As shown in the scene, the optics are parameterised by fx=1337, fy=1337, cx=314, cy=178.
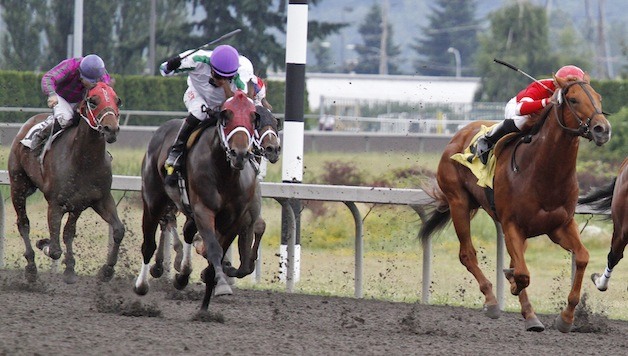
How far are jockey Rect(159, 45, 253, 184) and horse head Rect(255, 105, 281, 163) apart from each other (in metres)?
0.44

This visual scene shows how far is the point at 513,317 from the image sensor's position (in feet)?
29.3

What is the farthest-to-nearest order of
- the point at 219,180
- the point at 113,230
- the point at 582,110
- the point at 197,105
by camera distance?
the point at 113,230 < the point at 197,105 < the point at 219,180 < the point at 582,110

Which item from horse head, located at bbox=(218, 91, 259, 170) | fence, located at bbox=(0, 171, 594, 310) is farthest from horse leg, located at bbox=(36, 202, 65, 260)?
horse head, located at bbox=(218, 91, 259, 170)

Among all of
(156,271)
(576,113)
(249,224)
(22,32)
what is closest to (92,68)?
(156,271)

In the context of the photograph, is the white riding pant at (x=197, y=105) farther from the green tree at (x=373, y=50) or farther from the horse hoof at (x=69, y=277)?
the green tree at (x=373, y=50)

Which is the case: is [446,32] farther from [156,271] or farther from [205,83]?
[205,83]

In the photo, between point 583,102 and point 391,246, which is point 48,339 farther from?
point 391,246

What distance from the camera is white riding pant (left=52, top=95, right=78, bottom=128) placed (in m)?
9.81

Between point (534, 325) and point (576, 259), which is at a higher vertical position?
point (576, 259)

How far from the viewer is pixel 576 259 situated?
7598 mm

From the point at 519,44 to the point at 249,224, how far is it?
1505 inches

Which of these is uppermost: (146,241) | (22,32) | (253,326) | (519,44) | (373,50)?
(373,50)

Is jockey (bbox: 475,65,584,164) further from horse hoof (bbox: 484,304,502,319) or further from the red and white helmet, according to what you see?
horse hoof (bbox: 484,304,502,319)

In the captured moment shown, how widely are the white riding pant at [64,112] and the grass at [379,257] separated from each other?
1.04 metres
